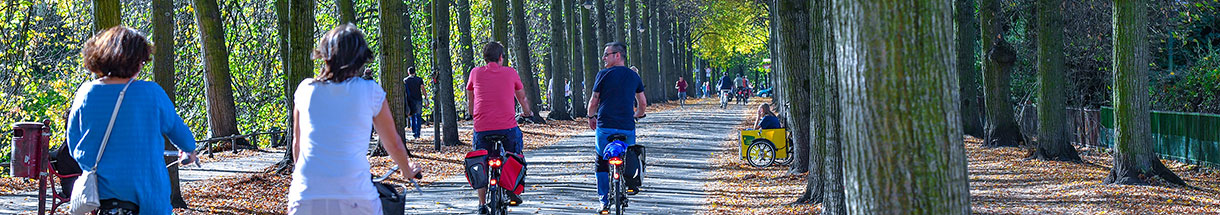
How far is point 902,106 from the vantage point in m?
5.17

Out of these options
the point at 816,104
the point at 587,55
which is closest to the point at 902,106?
the point at 816,104

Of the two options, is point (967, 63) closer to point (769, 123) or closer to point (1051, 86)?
point (1051, 86)

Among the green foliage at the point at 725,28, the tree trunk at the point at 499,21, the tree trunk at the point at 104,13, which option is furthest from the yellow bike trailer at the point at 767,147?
the green foliage at the point at 725,28

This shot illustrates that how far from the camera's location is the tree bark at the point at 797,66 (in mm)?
13797

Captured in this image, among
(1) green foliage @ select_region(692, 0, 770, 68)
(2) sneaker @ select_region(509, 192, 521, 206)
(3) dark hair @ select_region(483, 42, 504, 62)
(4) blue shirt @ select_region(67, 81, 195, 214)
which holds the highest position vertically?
(1) green foliage @ select_region(692, 0, 770, 68)

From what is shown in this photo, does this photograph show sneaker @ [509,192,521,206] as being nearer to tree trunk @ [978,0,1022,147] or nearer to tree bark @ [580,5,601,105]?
tree trunk @ [978,0,1022,147]

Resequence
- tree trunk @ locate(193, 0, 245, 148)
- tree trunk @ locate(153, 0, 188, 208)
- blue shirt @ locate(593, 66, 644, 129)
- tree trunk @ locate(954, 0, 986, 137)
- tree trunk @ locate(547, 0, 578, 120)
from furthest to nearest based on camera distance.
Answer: tree trunk @ locate(547, 0, 578, 120)
tree trunk @ locate(954, 0, 986, 137)
tree trunk @ locate(193, 0, 245, 148)
tree trunk @ locate(153, 0, 188, 208)
blue shirt @ locate(593, 66, 644, 129)

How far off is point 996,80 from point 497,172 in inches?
523

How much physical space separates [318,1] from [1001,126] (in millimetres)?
14824

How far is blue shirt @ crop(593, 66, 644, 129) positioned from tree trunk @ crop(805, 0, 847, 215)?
1.38 meters

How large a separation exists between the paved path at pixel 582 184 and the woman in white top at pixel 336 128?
240 inches

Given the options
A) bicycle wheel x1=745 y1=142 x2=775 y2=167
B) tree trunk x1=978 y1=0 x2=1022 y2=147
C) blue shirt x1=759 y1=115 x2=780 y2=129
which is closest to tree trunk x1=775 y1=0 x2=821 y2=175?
bicycle wheel x1=745 y1=142 x2=775 y2=167

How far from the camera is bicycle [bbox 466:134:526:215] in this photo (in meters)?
9.26

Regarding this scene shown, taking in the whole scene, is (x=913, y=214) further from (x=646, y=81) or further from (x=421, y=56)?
(x=646, y=81)
